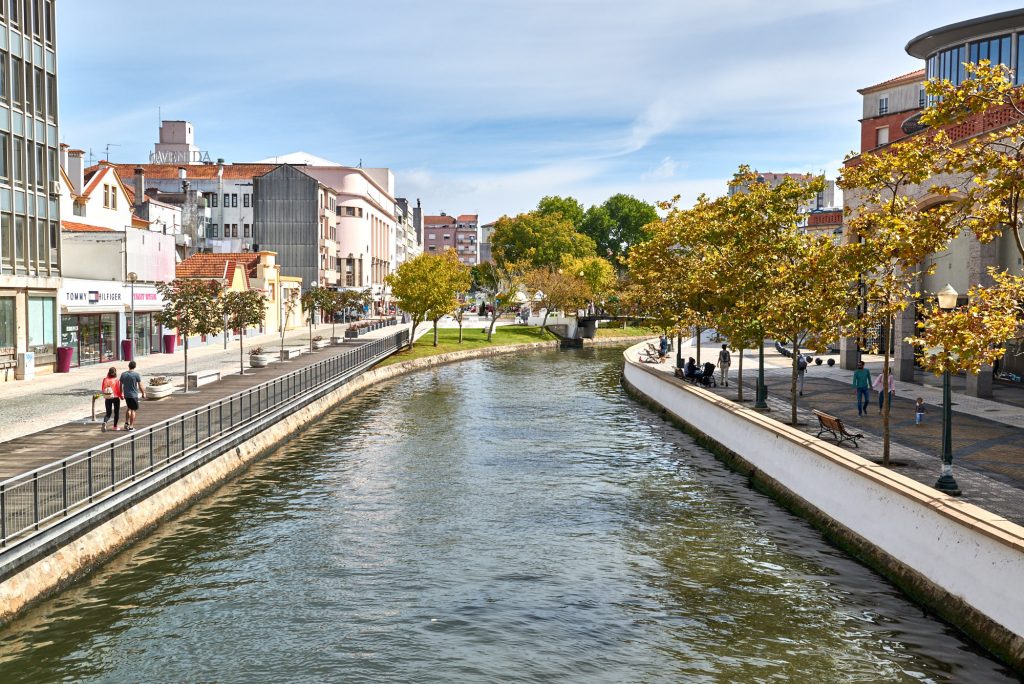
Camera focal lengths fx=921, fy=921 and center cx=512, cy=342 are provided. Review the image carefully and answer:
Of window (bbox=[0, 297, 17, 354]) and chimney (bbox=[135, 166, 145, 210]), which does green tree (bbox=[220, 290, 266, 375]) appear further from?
chimney (bbox=[135, 166, 145, 210])

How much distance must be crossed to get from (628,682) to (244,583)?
25.4ft

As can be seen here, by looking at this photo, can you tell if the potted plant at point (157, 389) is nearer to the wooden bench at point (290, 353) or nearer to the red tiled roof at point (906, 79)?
the wooden bench at point (290, 353)

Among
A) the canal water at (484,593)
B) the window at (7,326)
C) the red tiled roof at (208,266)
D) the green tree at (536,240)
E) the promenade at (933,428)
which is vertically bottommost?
the canal water at (484,593)

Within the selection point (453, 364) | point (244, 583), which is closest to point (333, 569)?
point (244, 583)

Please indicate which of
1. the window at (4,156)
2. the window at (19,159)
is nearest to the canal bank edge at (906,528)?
the window at (4,156)

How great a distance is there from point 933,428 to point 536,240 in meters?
101

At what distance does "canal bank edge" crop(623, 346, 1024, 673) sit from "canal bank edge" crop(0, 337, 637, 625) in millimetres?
14800

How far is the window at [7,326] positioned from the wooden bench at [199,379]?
9061mm

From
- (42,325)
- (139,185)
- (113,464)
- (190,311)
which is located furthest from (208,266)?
(113,464)

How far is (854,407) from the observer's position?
32094mm

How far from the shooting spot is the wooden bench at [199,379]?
35.5 metres

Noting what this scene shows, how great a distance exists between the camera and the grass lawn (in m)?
65.0

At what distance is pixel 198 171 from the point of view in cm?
10750

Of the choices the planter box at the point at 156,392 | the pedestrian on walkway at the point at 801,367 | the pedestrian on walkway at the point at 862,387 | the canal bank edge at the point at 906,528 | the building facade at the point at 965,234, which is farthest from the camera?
the building facade at the point at 965,234
